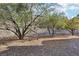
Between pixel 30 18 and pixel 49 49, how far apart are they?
0.34 metres

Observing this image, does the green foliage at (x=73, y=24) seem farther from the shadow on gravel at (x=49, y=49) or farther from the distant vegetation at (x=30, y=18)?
the shadow on gravel at (x=49, y=49)

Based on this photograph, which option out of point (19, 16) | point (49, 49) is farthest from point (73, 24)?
point (19, 16)

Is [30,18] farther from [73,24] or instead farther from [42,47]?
[73,24]

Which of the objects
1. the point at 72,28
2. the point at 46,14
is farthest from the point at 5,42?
the point at 72,28

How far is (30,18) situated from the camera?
8.29ft

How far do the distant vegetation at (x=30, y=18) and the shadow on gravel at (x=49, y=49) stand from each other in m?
0.10

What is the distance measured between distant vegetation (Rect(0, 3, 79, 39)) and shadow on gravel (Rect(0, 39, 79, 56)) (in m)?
0.10

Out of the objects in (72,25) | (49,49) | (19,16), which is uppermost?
(19,16)

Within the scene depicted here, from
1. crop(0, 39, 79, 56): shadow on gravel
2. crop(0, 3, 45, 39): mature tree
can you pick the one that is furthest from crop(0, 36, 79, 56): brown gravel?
crop(0, 3, 45, 39): mature tree

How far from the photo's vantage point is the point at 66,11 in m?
2.51

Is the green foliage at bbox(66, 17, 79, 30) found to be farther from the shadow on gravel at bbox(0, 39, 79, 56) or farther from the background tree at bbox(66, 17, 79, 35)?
the shadow on gravel at bbox(0, 39, 79, 56)

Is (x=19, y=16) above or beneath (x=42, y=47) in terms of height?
above

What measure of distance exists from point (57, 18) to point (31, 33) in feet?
0.93

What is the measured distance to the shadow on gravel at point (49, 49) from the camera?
2.51 m
